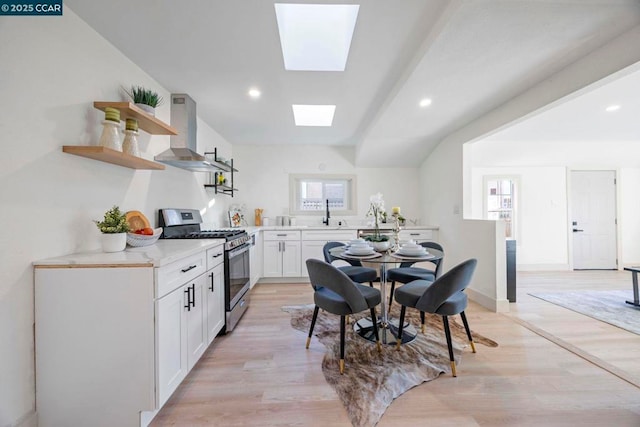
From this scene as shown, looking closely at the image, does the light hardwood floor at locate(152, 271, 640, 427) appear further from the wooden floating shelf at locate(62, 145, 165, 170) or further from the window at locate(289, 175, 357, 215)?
the window at locate(289, 175, 357, 215)

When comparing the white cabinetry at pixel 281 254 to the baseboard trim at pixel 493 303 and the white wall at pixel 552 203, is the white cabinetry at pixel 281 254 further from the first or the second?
the white wall at pixel 552 203

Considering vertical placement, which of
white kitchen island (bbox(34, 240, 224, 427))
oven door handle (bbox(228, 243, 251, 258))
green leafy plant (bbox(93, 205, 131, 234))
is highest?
green leafy plant (bbox(93, 205, 131, 234))

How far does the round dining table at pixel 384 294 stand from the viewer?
6.40 ft

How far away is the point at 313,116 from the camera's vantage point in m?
3.69

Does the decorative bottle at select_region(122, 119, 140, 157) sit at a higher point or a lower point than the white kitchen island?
higher

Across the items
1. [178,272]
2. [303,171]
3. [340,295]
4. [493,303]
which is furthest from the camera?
[303,171]

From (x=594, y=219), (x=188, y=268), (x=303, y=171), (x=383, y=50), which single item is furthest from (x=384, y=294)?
(x=594, y=219)

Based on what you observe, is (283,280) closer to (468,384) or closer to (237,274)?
(237,274)

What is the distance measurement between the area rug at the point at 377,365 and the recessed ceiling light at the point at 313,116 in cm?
273

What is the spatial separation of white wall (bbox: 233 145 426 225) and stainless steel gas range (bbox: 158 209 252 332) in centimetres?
172

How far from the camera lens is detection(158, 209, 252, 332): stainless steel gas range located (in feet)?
7.66

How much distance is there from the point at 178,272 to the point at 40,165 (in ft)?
3.00

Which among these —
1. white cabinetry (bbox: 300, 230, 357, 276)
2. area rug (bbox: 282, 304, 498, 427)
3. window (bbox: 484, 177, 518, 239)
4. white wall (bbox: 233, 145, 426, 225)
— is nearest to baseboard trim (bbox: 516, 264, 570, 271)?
window (bbox: 484, 177, 518, 239)

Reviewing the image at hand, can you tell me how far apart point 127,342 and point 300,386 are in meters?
1.06
